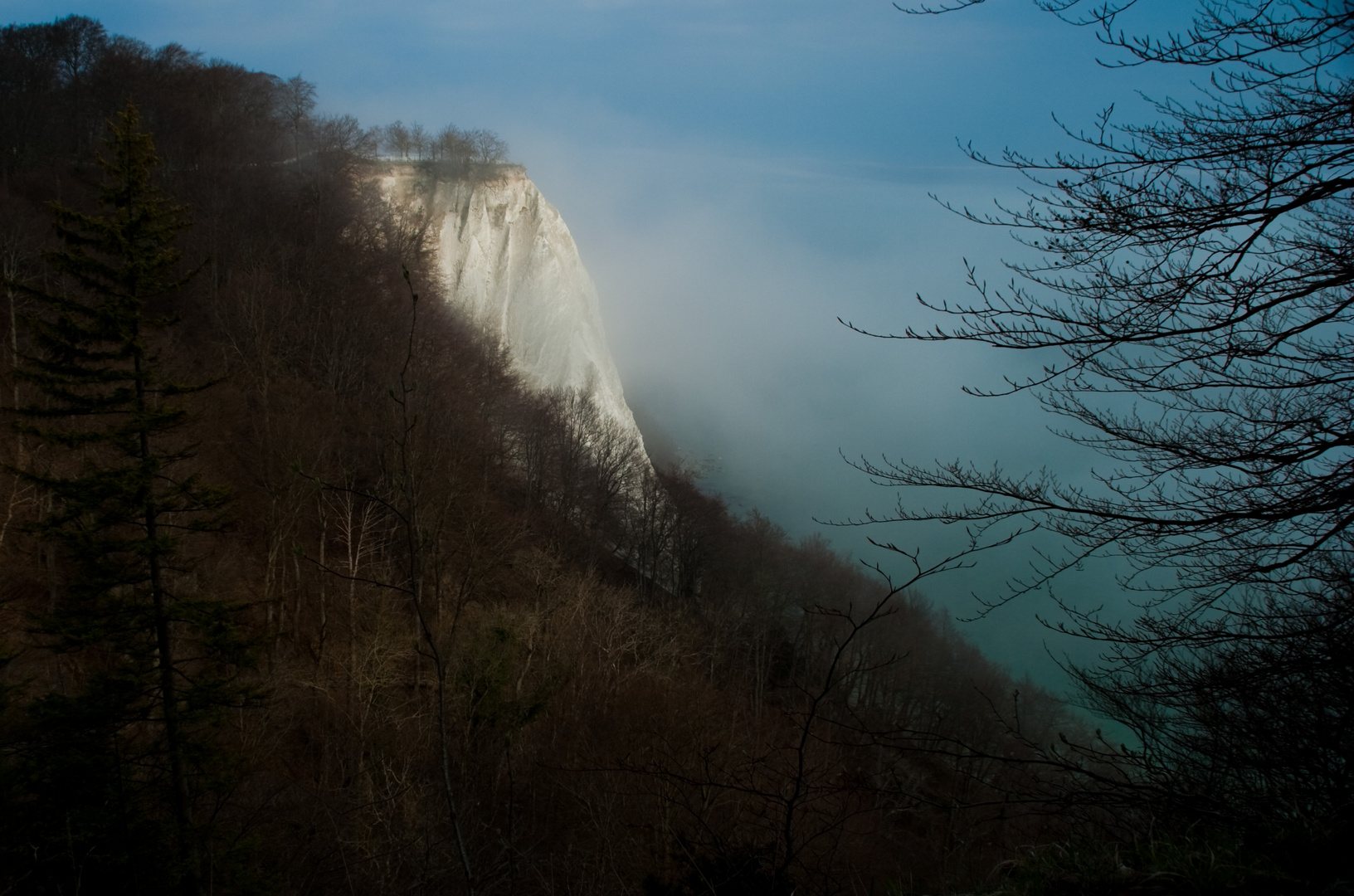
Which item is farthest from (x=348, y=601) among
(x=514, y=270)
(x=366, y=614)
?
(x=514, y=270)

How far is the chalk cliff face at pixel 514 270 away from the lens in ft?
108

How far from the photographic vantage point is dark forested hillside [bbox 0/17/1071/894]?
6008 millimetres

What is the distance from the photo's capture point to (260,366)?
19.0m

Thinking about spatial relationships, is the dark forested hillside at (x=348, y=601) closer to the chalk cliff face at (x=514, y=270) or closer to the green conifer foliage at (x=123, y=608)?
the green conifer foliage at (x=123, y=608)

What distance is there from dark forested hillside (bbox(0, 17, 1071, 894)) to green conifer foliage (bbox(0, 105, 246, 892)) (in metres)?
0.05

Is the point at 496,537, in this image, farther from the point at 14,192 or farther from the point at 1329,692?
the point at 14,192

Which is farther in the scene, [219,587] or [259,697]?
[219,587]

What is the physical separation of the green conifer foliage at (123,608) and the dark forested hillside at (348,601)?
1.8 inches

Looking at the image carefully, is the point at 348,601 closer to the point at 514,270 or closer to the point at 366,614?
the point at 366,614

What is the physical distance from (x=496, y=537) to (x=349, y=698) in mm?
5950

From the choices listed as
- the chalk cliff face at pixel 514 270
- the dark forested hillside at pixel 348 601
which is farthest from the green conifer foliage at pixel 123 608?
the chalk cliff face at pixel 514 270

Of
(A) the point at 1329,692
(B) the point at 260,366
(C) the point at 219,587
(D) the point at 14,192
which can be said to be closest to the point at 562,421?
(B) the point at 260,366

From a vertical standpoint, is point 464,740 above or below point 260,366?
below

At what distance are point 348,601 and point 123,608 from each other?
23.0 feet
